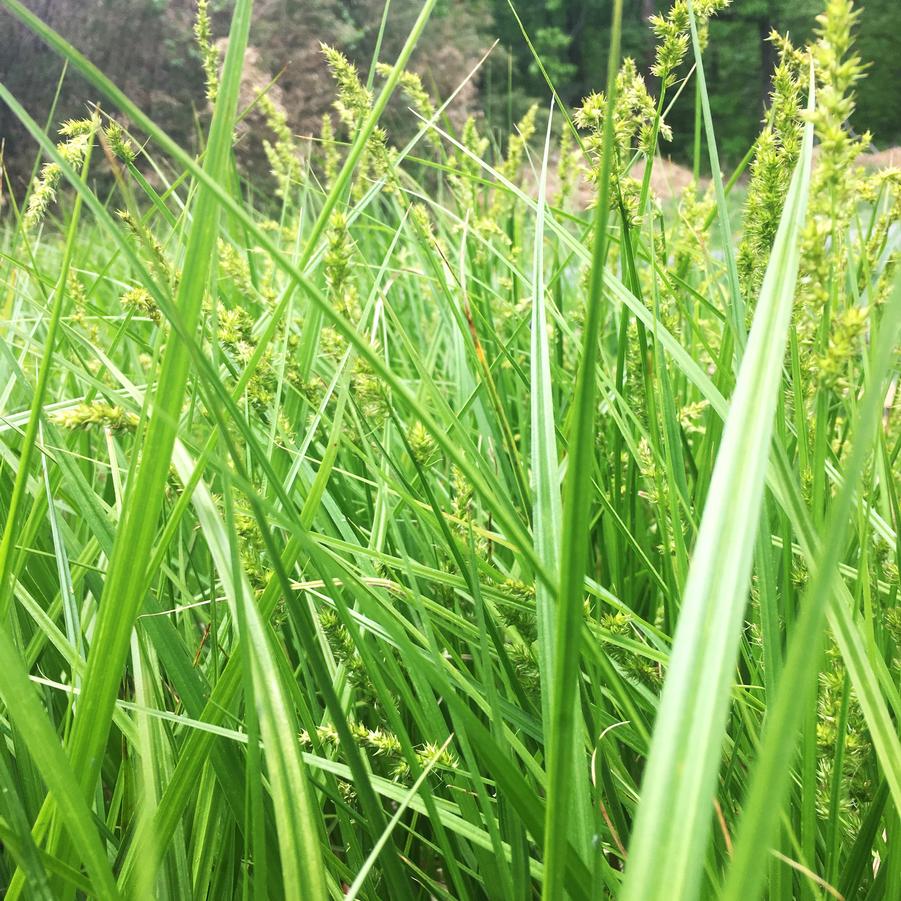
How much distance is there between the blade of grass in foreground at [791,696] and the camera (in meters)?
0.19

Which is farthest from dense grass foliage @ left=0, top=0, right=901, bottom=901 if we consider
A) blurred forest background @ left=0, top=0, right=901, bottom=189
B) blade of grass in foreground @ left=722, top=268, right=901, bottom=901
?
blurred forest background @ left=0, top=0, right=901, bottom=189

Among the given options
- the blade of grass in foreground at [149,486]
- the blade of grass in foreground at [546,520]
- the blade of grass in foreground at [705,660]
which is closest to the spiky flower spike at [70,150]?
the blade of grass in foreground at [149,486]

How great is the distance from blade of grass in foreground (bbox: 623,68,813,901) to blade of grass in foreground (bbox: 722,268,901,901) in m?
0.01

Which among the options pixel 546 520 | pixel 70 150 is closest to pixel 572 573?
pixel 546 520

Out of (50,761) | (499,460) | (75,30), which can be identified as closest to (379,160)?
(499,460)

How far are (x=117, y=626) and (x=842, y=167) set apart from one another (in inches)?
15.0

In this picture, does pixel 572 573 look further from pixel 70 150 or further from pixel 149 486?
pixel 70 150

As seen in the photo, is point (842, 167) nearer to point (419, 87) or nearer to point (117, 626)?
point (117, 626)

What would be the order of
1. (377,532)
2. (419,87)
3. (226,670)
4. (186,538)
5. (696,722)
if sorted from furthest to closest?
(419,87), (186,538), (377,532), (226,670), (696,722)

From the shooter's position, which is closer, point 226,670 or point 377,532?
point 226,670

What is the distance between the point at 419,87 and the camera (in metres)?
0.95

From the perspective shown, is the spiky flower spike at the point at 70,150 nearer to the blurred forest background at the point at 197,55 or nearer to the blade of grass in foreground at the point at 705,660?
the blade of grass in foreground at the point at 705,660

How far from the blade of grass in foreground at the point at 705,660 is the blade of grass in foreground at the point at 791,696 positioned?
0.01 m

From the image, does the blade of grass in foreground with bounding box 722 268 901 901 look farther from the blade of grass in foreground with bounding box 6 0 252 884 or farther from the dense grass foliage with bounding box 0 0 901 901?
the blade of grass in foreground with bounding box 6 0 252 884
